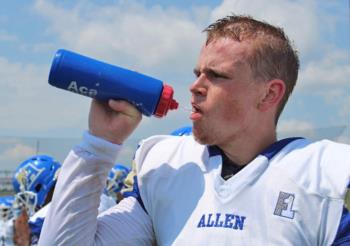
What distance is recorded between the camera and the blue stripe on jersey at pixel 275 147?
2384 mm

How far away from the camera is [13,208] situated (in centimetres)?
580

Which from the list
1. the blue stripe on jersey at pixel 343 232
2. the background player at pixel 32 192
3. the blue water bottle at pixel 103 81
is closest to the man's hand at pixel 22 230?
the background player at pixel 32 192

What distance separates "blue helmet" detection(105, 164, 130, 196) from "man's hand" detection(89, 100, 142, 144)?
551 centimetres

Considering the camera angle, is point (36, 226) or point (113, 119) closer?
point (113, 119)

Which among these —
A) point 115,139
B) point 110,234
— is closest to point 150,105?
point 115,139

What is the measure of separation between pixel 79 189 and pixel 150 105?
40 centimetres

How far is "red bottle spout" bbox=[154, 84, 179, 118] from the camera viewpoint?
2338 mm

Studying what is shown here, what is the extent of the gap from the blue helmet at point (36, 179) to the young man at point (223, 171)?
A: 315 centimetres

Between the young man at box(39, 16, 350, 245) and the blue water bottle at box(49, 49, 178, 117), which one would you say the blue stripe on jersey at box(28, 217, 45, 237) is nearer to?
the young man at box(39, 16, 350, 245)

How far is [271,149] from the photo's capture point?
7.94ft

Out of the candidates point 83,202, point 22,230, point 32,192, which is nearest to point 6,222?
point 32,192

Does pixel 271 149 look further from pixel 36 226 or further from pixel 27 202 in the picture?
pixel 27 202

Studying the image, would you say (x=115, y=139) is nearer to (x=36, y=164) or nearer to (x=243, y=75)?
(x=243, y=75)

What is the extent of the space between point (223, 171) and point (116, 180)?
5866 mm
